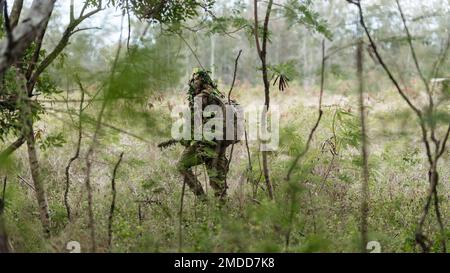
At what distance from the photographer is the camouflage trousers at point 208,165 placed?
5.42 m

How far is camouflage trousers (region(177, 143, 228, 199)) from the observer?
542 centimetres

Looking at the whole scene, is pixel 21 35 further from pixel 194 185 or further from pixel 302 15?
pixel 194 185

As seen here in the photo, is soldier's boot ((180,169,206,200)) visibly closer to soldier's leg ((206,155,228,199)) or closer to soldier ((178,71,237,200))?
soldier ((178,71,237,200))

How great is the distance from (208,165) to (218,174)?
27cm

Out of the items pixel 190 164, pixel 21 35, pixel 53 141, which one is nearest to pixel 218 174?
pixel 190 164

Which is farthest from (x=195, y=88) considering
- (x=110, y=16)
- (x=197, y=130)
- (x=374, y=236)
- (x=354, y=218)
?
(x=374, y=236)

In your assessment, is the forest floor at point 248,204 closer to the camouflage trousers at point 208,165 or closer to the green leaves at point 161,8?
the camouflage trousers at point 208,165

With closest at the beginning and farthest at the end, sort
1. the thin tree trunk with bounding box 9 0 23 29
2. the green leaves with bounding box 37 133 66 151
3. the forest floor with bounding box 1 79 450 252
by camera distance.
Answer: the forest floor with bounding box 1 79 450 252, the green leaves with bounding box 37 133 66 151, the thin tree trunk with bounding box 9 0 23 29

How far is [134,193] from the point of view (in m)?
6.18

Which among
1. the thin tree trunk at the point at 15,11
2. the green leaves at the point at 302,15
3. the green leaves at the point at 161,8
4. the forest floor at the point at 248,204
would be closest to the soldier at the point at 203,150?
the forest floor at the point at 248,204

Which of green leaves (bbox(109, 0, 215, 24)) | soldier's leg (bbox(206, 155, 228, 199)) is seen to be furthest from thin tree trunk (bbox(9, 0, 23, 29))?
soldier's leg (bbox(206, 155, 228, 199))

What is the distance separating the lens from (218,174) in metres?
5.51

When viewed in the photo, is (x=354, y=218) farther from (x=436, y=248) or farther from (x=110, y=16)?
(x=110, y=16)
